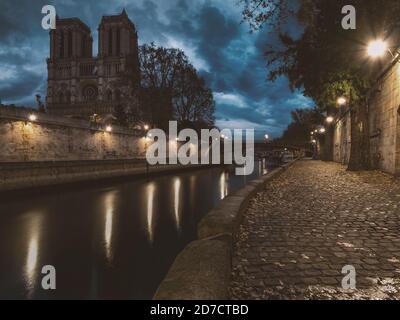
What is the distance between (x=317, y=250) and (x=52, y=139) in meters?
21.8

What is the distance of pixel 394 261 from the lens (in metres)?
3.65

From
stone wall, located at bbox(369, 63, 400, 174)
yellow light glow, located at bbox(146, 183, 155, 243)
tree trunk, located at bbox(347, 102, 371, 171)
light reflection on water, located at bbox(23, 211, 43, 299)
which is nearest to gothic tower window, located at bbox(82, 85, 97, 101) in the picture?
yellow light glow, located at bbox(146, 183, 155, 243)

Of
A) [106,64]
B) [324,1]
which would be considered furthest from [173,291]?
[106,64]

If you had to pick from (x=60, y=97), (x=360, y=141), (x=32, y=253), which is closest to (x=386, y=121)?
(x=360, y=141)

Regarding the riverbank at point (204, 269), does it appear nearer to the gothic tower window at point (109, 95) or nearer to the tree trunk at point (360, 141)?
the tree trunk at point (360, 141)

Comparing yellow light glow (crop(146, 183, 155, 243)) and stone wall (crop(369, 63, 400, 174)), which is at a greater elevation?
stone wall (crop(369, 63, 400, 174))

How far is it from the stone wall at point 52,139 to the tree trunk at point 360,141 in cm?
2088

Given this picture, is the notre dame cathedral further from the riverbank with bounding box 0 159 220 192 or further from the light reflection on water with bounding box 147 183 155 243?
the light reflection on water with bounding box 147 183 155 243

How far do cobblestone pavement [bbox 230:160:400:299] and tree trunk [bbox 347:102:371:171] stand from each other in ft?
30.7

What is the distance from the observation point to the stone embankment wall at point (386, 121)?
40.3 ft

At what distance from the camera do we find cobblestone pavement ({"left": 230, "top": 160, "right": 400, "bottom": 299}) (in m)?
2.99

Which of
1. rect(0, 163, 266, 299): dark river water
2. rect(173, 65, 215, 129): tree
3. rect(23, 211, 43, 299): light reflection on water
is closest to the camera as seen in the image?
rect(0, 163, 266, 299): dark river water

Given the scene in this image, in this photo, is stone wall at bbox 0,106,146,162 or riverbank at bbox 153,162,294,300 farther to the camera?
stone wall at bbox 0,106,146,162

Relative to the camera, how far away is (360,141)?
15.6 meters
